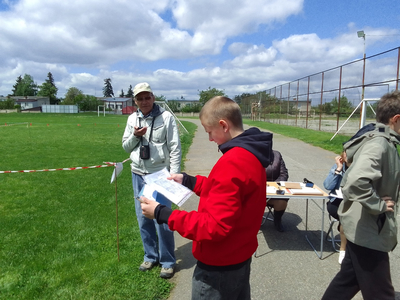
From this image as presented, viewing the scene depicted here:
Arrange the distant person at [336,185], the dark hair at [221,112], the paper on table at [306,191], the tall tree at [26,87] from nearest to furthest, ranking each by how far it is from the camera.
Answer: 1. the dark hair at [221,112]
2. the distant person at [336,185]
3. the paper on table at [306,191]
4. the tall tree at [26,87]

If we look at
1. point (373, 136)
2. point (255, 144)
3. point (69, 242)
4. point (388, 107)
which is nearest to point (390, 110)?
point (388, 107)

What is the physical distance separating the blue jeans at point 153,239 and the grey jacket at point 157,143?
20cm

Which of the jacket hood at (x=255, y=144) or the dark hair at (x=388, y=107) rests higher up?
the dark hair at (x=388, y=107)

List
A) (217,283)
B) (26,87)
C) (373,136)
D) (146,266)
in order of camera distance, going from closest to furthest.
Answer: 1. (217,283)
2. (373,136)
3. (146,266)
4. (26,87)

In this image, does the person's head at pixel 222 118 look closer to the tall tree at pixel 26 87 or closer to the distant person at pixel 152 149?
the distant person at pixel 152 149

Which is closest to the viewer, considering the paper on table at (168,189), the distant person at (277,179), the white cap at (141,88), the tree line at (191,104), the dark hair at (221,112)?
the dark hair at (221,112)

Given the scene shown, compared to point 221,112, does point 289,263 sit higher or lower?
lower

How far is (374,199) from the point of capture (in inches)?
78.7

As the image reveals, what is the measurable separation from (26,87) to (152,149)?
149 metres

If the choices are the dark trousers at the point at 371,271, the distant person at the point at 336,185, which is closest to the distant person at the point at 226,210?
the dark trousers at the point at 371,271

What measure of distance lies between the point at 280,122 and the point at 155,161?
33249 millimetres

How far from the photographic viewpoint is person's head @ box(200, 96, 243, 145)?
1.80 meters

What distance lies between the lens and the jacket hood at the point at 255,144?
5.64 ft

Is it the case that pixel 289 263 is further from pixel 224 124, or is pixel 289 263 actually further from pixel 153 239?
pixel 224 124
